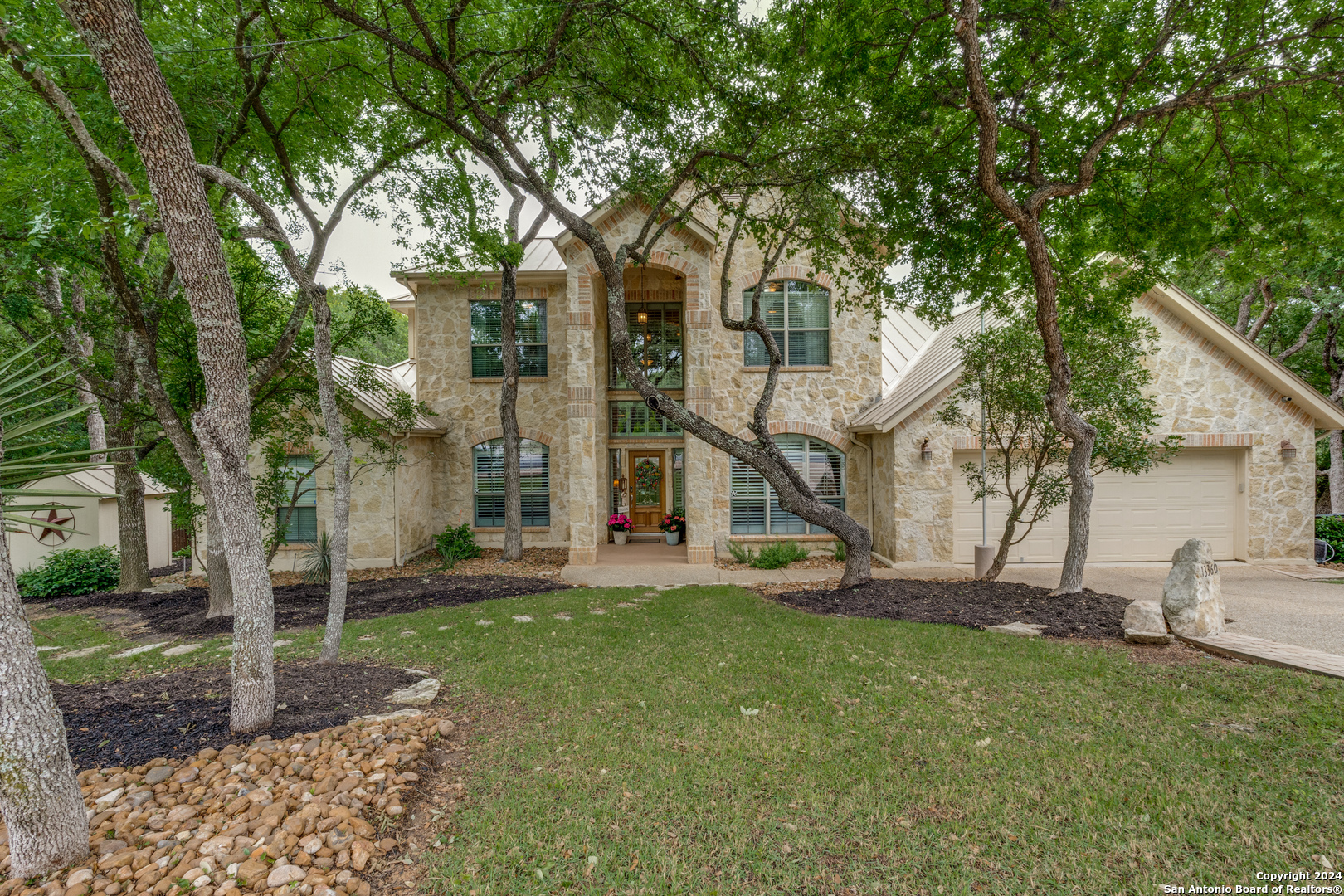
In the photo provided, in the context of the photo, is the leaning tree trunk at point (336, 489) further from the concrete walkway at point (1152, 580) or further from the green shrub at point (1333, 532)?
the green shrub at point (1333, 532)

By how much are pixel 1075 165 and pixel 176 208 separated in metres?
9.81

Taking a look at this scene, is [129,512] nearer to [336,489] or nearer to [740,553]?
[336,489]

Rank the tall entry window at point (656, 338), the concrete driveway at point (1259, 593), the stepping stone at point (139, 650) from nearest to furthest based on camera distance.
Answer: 1. the stepping stone at point (139, 650)
2. the concrete driveway at point (1259, 593)
3. the tall entry window at point (656, 338)

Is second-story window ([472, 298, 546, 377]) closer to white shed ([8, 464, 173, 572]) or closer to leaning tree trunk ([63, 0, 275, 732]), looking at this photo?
white shed ([8, 464, 173, 572])

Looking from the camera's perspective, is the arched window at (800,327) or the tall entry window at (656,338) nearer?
the arched window at (800,327)

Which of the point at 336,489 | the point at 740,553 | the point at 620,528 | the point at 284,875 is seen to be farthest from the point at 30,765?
the point at 620,528

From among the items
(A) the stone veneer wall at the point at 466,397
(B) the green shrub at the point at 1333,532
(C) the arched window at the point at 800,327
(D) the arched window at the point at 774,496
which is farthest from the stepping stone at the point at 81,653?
(B) the green shrub at the point at 1333,532

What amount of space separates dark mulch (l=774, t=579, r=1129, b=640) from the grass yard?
752mm

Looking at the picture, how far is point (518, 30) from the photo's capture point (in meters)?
6.65

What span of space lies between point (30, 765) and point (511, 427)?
374 inches

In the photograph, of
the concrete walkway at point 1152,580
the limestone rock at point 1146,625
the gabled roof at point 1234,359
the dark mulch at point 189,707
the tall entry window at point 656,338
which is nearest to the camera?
the dark mulch at point 189,707

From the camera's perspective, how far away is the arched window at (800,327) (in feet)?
39.5

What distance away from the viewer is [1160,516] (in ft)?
34.6

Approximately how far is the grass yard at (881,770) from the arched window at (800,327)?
742cm
